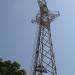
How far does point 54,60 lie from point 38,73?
13.8 ft

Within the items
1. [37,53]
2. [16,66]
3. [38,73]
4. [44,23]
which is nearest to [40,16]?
[44,23]

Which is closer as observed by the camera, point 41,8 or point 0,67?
point 0,67

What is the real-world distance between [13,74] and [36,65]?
43.1ft

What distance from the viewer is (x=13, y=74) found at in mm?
32875

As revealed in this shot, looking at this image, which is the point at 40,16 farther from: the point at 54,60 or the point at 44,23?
the point at 54,60

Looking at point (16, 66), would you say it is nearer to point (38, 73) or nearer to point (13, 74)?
point (13, 74)

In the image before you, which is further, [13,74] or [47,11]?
[47,11]

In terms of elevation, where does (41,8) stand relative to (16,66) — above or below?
above

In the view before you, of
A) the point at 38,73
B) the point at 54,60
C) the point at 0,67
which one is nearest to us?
the point at 0,67

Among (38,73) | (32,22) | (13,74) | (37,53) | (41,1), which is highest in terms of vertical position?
(41,1)

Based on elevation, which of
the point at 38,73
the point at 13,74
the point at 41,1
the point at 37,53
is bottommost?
the point at 13,74

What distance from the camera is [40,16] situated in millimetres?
48625

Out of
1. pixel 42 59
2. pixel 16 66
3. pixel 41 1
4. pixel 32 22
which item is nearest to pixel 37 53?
pixel 42 59

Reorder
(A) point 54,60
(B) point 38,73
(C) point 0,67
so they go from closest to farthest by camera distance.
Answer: (C) point 0,67 < (B) point 38,73 < (A) point 54,60
